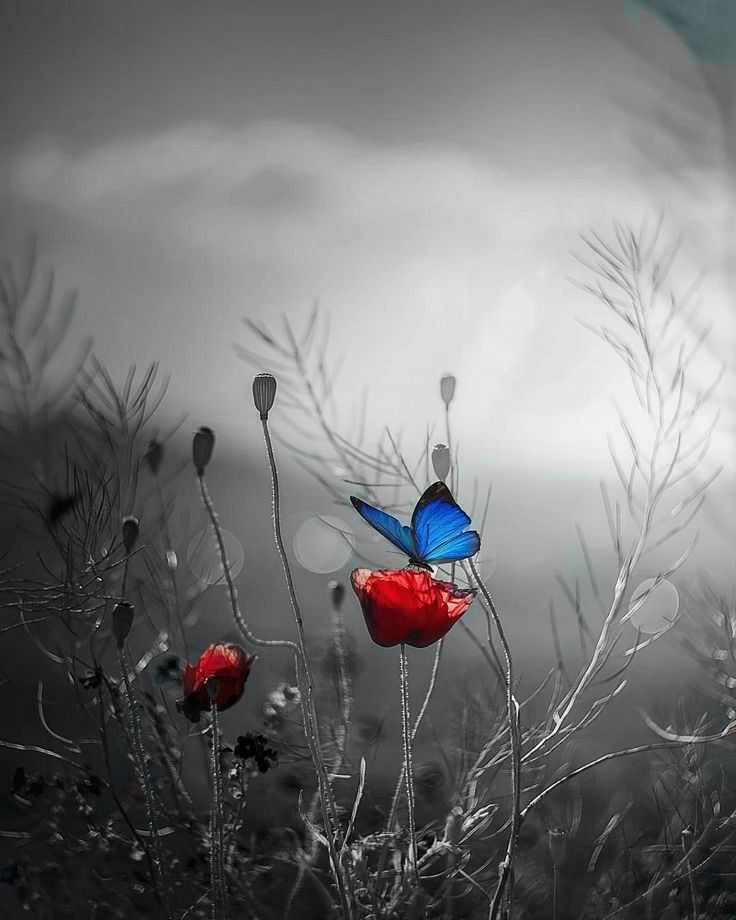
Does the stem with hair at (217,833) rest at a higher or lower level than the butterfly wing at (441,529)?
lower

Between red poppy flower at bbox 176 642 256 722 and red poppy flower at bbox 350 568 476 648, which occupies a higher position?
red poppy flower at bbox 350 568 476 648

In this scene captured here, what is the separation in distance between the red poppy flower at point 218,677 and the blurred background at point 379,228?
0.28m

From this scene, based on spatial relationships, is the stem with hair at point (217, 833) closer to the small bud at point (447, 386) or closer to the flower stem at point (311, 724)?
the flower stem at point (311, 724)

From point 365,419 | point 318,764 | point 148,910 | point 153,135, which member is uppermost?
point 153,135

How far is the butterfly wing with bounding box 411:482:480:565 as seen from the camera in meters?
0.47

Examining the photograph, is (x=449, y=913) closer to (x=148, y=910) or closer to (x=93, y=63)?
(x=148, y=910)

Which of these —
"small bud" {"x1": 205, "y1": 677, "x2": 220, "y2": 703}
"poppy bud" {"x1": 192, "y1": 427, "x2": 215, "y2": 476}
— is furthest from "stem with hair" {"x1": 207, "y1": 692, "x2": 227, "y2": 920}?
"poppy bud" {"x1": 192, "y1": 427, "x2": 215, "y2": 476}

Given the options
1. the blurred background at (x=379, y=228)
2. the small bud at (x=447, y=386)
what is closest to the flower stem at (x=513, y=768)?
the small bud at (x=447, y=386)

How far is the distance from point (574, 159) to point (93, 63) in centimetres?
48

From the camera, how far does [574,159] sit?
36.3 inches

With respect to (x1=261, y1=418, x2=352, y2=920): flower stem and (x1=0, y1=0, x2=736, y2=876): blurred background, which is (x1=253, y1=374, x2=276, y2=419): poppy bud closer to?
(x1=261, y1=418, x2=352, y2=920): flower stem

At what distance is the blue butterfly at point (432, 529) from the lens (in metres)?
0.47

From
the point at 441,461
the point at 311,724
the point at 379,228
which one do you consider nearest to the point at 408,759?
the point at 311,724

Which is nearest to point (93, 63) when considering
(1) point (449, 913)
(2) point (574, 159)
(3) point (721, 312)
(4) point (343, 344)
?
(4) point (343, 344)
